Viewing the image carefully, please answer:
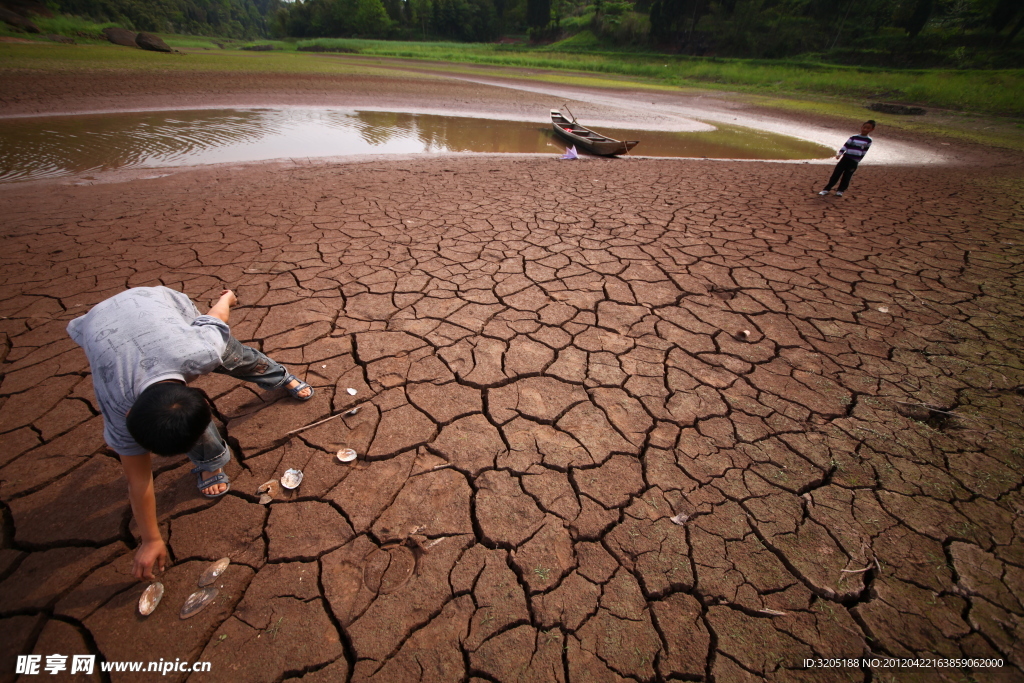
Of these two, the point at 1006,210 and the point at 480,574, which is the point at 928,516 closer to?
the point at 480,574

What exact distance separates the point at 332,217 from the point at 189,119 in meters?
9.24

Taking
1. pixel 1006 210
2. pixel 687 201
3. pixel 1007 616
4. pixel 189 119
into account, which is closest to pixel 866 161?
→ pixel 1006 210

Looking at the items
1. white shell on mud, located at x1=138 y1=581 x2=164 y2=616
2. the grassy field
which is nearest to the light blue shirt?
white shell on mud, located at x1=138 y1=581 x2=164 y2=616

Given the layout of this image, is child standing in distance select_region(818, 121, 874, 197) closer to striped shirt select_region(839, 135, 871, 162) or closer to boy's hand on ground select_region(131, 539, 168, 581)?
striped shirt select_region(839, 135, 871, 162)

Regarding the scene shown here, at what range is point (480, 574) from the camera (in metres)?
1.46

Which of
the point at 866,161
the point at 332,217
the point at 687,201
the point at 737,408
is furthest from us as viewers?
the point at 866,161

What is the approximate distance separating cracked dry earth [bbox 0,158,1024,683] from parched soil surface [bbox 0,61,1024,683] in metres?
0.01

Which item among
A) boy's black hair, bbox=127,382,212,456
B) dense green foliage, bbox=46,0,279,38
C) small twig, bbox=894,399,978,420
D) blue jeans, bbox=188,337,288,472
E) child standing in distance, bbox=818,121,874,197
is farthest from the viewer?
dense green foliage, bbox=46,0,279,38

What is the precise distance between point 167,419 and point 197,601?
2.36 feet

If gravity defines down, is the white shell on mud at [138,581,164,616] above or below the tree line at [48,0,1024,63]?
below

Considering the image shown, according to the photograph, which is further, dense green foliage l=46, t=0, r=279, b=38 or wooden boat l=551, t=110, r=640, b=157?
dense green foliage l=46, t=0, r=279, b=38

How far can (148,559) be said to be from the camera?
52.6 inches

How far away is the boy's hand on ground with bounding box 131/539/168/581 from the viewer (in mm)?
1331

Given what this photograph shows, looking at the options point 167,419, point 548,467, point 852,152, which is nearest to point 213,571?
point 167,419
